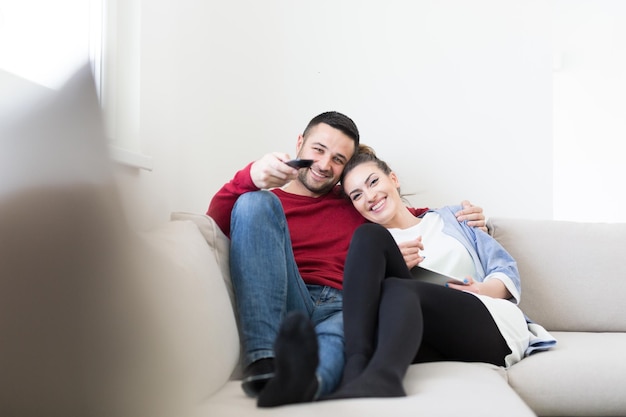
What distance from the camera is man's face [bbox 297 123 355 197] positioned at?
1919 millimetres

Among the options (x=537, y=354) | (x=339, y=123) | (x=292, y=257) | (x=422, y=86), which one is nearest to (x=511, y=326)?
(x=537, y=354)

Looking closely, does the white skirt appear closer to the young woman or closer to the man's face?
the young woman

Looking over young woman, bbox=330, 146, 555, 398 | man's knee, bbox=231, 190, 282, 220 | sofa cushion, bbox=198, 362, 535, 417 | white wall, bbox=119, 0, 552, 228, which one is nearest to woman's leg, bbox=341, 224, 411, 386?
young woman, bbox=330, 146, 555, 398

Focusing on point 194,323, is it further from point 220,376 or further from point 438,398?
point 438,398

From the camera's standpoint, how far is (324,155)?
6.30 ft

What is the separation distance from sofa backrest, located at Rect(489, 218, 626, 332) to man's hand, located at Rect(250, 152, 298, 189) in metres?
0.95

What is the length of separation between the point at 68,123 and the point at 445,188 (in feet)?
6.77

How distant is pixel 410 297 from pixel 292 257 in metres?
0.34

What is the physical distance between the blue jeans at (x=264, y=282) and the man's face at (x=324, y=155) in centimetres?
49

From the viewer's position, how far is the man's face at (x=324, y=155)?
1.92 meters

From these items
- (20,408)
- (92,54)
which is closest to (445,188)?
(92,54)

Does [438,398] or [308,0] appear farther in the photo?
[308,0]

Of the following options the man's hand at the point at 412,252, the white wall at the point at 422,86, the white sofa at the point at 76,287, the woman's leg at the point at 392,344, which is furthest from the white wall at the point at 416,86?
the white sofa at the point at 76,287

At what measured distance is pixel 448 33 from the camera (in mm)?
2424
